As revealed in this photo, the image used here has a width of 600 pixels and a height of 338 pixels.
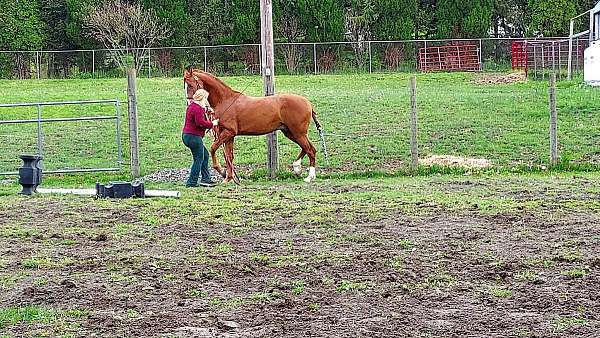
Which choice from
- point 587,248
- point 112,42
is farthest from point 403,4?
point 587,248

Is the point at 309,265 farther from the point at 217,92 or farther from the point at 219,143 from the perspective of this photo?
the point at 217,92

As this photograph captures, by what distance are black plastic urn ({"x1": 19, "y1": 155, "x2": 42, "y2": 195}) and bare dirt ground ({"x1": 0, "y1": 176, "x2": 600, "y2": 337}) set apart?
951 mm

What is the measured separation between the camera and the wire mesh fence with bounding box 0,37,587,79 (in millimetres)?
43719

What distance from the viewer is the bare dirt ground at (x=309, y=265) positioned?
616 centimetres

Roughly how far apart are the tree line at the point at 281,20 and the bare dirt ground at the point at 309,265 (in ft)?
115

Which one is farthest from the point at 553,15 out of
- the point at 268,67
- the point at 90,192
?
the point at 90,192

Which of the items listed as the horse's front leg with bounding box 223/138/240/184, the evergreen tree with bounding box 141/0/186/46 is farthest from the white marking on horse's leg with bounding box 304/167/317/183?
the evergreen tree with bounding box 141/0/186/46

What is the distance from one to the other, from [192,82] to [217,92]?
0.48 metres

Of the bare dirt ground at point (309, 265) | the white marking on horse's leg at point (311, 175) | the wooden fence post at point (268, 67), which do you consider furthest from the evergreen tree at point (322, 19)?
the bare dirt ground at point (309, 265)

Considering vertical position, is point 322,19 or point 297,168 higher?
point 322,19

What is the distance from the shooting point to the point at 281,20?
47.7 m

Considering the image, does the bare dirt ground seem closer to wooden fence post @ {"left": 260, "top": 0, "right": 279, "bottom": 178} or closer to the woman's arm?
the woman's arm

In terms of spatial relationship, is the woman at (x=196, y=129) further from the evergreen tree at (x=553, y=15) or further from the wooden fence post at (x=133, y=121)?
the evergreen tree at (x=553, y=15)

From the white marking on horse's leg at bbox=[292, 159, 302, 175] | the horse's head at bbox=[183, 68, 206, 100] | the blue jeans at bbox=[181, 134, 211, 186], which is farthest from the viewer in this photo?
the white marking on horse's leg at bbox=[292, 159, 302, 175]
